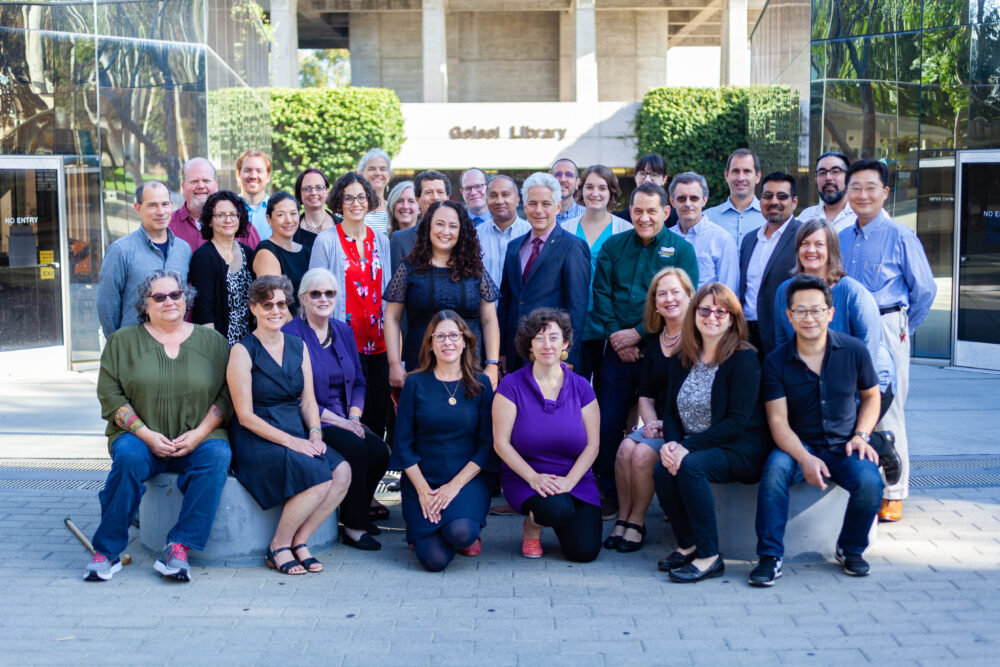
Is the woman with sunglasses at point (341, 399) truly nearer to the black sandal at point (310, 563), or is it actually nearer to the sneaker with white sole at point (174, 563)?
the black sandal at point (310, 563)

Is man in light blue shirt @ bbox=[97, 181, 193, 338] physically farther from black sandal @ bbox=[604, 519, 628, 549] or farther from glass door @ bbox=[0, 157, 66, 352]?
glass door @ bbox=[0, 157, 66, 352]

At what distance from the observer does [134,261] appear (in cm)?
596

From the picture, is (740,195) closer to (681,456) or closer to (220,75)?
(681,456)

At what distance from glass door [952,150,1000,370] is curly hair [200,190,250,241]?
28.2 feet

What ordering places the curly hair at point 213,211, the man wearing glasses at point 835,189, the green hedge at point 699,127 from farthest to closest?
the green hedge at point 699,127
the man wearing glasses at point 835,189
the curly hair at point 213,211

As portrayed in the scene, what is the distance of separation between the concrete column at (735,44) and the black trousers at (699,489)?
24.4 metres

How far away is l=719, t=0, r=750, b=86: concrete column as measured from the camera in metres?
28.0

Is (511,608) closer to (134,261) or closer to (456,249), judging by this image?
(456,249)

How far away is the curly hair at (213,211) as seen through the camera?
6.16 m

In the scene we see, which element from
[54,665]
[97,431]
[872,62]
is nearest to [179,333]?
[54,665]

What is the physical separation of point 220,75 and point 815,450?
12121mm

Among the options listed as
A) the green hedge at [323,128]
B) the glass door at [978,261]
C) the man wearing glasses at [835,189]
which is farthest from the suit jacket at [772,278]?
the green hedge at [323,128]

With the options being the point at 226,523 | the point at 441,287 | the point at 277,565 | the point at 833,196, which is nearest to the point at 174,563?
the point at 226,523

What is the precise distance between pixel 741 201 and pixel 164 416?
13.7 ft
